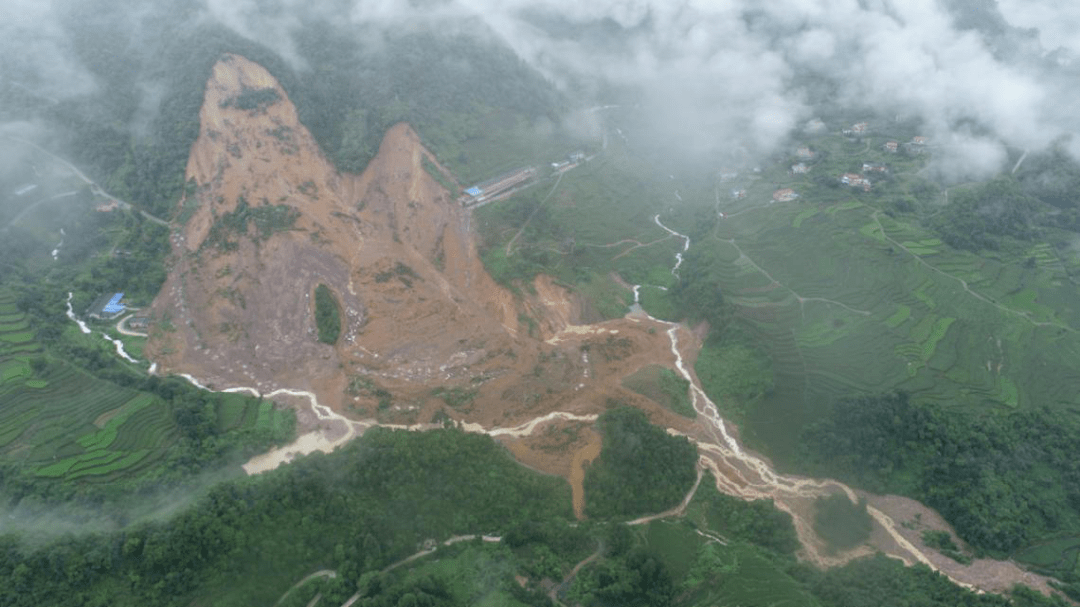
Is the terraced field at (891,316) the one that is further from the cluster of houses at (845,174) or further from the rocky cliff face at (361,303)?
the rocky cliff face at (361,303)

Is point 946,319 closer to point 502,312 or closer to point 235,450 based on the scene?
point 502,312

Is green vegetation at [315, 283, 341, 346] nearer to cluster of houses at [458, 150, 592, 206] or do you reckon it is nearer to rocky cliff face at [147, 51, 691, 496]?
rocky cliff face at [147, 51, 691, 496]

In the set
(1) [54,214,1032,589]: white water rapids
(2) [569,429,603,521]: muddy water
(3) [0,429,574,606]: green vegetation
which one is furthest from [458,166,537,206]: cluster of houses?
(3) [0,429,574,606]: green vegetation

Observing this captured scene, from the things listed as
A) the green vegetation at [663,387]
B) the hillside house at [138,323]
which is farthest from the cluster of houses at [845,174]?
the hillside house at [138,323]

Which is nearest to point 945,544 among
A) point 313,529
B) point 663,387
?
point 663,387

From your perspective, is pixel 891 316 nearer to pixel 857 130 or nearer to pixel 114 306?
pixel 857 130
